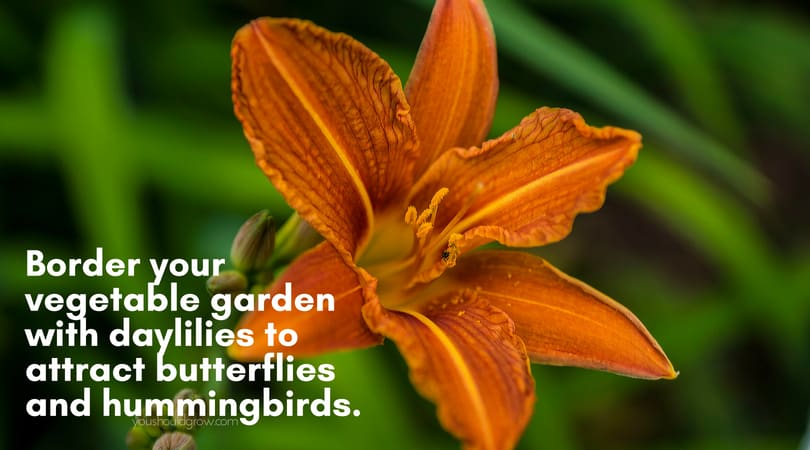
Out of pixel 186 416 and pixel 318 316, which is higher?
pixel 318 316

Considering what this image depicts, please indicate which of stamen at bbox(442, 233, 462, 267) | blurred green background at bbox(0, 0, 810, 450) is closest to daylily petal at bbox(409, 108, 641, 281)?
stamen at bbox(442, 233, 462, 267)

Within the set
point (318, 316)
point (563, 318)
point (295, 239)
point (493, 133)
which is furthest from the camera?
point (493, 133)

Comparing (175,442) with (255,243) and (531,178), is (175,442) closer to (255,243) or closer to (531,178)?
(255,243)

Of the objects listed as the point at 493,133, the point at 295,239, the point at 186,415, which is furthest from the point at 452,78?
the point at 493,133

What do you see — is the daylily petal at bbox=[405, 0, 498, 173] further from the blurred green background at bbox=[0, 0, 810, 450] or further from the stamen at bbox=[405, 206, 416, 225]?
the blurred green background at bbox=[0, 0, 810, 450]

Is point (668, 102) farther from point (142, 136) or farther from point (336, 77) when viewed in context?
point (336, 77)

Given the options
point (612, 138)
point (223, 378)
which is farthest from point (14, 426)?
point (612, 138)

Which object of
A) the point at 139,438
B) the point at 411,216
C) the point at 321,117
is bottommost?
the point at 139,438
